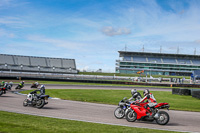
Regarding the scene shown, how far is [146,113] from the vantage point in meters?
11.7

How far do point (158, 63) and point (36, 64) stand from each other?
64.2m

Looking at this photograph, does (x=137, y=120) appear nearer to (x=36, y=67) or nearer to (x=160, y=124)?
(x=160, y=124)

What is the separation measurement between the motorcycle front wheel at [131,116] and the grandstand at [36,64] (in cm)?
6920

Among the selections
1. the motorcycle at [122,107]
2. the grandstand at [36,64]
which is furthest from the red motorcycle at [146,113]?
the grandstand at [36,64]

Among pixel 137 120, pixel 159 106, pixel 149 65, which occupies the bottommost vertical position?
pixel 137 120

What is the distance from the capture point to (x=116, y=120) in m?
12.1

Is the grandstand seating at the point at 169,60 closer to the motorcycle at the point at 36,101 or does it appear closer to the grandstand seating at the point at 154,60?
the grandstand seating at the point at 154,60

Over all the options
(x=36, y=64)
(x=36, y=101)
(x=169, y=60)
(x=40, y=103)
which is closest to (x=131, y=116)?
(x=40, y=103)

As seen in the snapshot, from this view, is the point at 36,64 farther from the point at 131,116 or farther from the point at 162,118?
the point at 162,118

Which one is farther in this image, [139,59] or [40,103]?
[139,59]

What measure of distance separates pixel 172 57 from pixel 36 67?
2945 inches

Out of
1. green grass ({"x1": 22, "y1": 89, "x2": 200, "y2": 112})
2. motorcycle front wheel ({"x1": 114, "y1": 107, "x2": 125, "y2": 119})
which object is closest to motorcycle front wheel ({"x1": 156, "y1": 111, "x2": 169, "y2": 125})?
motorcycle front wheel ({"x1": 114, "y1": 107, "x2": 125, "y2": 119})

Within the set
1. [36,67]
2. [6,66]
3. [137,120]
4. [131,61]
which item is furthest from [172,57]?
[137,120]

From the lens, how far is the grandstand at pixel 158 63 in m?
118
